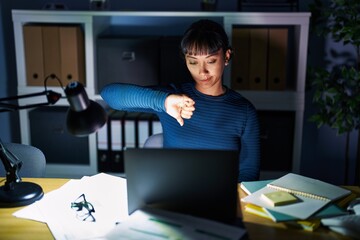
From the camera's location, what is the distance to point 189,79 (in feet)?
9.50

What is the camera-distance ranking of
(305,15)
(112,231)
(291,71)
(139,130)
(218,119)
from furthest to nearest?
(291,71), (139,130), (305,15), (218,119), (112,231)

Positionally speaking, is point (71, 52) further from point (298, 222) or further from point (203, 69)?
point (298, 222)

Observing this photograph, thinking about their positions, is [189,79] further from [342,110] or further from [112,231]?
[112,231]

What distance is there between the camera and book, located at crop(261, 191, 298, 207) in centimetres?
147

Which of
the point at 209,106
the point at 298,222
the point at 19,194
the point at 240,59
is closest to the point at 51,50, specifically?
the point at 240,59

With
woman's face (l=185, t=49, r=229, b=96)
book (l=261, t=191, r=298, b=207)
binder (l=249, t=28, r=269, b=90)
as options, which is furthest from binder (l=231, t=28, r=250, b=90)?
book (l=261, t=191, r=298, b=207)

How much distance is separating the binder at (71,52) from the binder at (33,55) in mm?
128

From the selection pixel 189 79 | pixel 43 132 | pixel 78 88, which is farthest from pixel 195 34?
pixel 43 132

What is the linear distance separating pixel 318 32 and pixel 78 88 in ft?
6.15

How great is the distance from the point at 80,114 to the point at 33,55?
170 centimetres

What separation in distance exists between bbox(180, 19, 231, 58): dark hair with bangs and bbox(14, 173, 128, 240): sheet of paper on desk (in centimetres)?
53

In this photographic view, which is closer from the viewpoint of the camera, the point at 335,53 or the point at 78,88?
the point at 78,88

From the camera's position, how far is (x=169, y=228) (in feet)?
4.21

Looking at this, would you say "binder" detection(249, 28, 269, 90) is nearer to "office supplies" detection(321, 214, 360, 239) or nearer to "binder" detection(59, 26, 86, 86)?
"binder" detection(59, 26, 86, 86)
